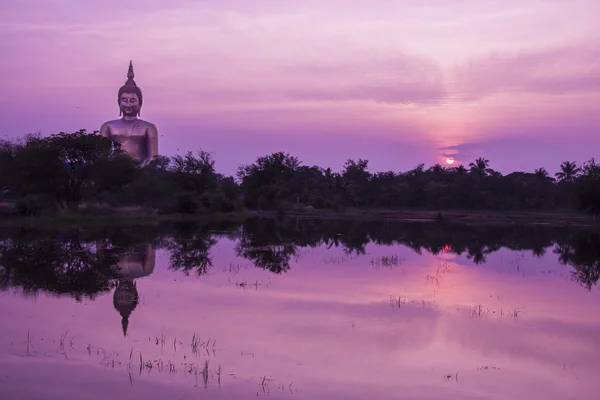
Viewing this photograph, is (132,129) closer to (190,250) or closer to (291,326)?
(190,250)

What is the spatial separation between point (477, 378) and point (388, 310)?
5185 millimetres

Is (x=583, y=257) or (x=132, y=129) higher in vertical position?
(x=132, y=129)

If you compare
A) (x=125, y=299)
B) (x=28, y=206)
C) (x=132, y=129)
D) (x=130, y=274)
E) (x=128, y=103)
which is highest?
(x=128, y=103)

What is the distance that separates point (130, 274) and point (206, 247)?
962cm

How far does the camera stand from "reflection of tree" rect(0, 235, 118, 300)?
1692 cm

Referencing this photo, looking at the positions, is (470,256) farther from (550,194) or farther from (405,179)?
(405,179)

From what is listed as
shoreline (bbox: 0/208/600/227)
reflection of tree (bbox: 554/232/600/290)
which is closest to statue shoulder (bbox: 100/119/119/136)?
shoreline (bbox: 0/208/600/227)

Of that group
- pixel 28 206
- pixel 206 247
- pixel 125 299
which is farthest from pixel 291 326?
pixel 28 206

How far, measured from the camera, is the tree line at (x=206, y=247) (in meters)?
18.9

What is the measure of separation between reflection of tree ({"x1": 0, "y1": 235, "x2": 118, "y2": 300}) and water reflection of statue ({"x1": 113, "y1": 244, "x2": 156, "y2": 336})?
1.11 ft

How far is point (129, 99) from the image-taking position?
7919cm

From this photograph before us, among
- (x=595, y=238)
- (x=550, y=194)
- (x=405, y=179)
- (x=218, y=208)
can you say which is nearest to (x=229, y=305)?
(x=595, y=238)

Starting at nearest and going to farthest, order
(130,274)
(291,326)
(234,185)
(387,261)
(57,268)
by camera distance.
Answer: (291,326) < (130,274) < (57,268) < (387,261) < (234,185)

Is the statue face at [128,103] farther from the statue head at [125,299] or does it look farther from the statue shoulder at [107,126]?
the statue head at [125,299]
